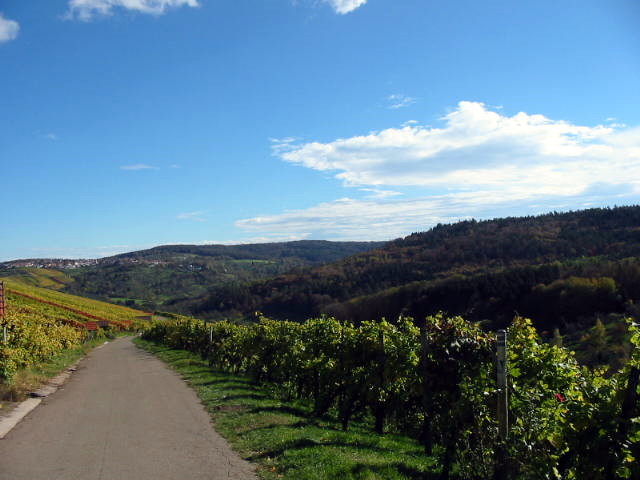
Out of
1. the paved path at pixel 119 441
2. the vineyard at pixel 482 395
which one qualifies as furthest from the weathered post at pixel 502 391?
the paved path at pixel 119 441

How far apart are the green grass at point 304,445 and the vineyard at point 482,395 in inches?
23.7

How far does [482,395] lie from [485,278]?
93.4 metres

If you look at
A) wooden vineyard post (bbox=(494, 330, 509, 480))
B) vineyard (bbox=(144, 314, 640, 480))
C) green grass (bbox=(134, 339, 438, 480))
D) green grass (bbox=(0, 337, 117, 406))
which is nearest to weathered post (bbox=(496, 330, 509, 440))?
wooden vineyard post (bbox=(494, 330, 509, 480))

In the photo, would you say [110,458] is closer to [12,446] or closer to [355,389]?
[12,446]

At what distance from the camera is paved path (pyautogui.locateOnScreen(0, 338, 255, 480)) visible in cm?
707

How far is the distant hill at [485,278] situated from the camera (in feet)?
276

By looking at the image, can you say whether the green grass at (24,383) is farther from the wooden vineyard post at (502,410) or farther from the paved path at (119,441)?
the wooden vineyard post at (502,410)

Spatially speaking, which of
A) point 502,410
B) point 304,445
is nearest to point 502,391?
point 502,410

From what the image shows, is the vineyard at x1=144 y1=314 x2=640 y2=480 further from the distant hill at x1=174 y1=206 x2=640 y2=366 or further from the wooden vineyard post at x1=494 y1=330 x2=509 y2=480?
the distant hill at x1=174 y1=206 x2=640 y2=366

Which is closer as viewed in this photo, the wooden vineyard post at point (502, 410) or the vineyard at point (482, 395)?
the vineyard at point (482, 395)

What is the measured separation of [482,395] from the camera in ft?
20.1

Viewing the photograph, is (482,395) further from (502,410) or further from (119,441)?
(119,441)

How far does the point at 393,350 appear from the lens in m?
9.07

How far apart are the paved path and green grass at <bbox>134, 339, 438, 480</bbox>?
416 mm
